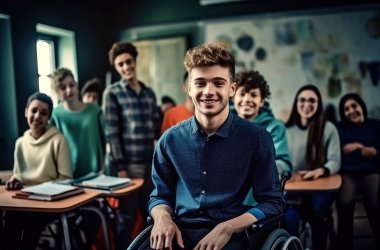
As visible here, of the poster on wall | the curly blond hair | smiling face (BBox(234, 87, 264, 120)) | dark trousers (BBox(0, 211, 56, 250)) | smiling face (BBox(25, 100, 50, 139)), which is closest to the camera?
the curly blond hair

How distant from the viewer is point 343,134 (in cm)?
330

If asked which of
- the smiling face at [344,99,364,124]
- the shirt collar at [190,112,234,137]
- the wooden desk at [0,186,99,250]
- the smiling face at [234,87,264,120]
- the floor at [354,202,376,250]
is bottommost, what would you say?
the floor at [354,202,376,250]

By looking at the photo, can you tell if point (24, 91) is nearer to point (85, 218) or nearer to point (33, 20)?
point (33, 20)

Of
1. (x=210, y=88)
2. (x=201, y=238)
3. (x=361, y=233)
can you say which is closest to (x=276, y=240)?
(x=201, y=238)

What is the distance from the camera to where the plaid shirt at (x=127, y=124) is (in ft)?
9.98

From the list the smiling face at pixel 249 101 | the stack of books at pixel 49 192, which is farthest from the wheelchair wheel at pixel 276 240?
the stack of books at pixel 49 192

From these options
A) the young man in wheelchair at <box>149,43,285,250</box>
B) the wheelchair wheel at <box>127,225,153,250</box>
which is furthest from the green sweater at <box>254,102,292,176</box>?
the wheelchair wheel at <box>127,225,153,250</box>

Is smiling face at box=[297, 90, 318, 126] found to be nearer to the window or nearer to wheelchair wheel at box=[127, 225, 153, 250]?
wheelchair wheel at box=[127, 225, 153, 250]

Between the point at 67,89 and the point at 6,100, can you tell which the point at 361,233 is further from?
the point at 6,100

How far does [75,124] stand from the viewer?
304 centimetres

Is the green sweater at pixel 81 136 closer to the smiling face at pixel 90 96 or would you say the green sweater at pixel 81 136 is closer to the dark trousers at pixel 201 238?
the smiling face at pixel 90 96

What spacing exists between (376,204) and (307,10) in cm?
268

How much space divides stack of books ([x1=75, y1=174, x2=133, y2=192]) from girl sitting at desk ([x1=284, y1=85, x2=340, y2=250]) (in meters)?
1.09

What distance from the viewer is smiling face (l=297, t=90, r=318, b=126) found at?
3107 millimetres
